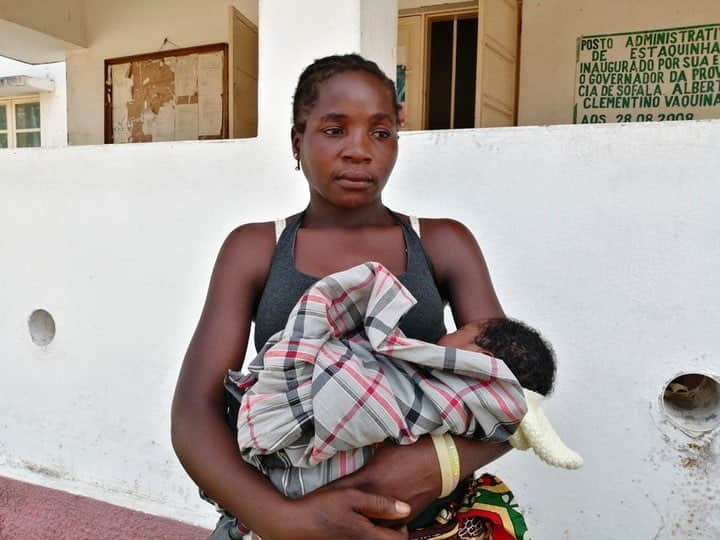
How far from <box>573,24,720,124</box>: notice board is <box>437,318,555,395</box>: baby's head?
3.46 m

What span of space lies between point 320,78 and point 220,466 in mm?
731

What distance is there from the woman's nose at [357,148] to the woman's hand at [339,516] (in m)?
0.57

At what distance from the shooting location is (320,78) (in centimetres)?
115

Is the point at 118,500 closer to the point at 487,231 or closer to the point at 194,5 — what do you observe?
the point at 487,231

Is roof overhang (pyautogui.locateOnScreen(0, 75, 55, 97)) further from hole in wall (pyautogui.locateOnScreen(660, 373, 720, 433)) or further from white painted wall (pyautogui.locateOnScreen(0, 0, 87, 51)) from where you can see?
hole in wall (pyautogui.locateOnScreen(660, 373, 720, 433))

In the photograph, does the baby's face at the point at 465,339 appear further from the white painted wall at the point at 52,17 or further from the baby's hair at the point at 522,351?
the white painted wall at the point at 52,17

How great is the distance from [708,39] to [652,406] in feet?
9.56

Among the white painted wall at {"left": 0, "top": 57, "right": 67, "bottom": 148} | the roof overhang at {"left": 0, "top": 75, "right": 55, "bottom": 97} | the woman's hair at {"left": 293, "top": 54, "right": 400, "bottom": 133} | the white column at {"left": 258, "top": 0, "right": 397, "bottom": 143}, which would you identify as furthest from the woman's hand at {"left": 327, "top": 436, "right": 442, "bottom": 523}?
the roof overhang at {"left": 0, "top": 75, "right": 55, "bottom": 97}

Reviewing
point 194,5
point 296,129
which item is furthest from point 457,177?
point 194,5

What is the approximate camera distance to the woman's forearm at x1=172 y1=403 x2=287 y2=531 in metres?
0.92

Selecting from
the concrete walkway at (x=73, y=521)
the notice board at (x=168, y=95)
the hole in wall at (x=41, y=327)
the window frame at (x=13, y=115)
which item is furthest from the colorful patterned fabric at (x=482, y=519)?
the window frame at (x=13, y=115)

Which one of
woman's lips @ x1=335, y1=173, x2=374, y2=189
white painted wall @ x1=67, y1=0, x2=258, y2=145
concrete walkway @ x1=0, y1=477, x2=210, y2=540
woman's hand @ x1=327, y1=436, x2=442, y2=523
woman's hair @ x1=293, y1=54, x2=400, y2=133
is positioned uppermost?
white painted wall @ x1=67, y1=0, x2=258, y2=145

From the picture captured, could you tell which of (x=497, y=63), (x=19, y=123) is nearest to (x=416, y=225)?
(x=497, y=63)

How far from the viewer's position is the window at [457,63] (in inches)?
139
